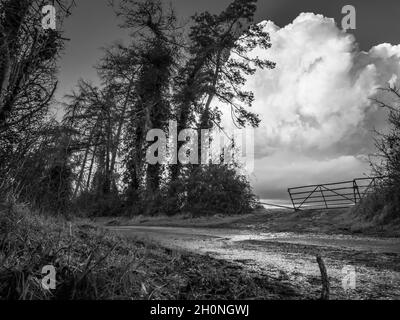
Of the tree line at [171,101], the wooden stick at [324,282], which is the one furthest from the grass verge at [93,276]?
the tree line at [171,101]

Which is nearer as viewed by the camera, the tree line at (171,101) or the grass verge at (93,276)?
the grass verge at (93,276)

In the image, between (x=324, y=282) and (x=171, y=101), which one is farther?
(x=171, y=101)

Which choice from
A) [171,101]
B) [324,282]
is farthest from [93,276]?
[171,101]

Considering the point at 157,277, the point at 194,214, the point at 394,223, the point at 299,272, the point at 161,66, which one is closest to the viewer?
the point at 157,277

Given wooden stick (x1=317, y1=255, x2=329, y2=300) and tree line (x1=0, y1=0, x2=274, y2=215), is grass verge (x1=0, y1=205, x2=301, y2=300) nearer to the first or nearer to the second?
wooden stick (x1=317, y1=255, x2=329, y2=300)

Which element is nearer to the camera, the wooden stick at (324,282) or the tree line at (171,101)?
the wooden stick at (324,282)

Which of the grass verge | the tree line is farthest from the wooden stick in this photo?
the tree line

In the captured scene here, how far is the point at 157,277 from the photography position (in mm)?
3584

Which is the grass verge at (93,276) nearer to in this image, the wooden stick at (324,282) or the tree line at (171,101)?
the wooden stick at (324,282)

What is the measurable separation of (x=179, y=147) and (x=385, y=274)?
24.4m

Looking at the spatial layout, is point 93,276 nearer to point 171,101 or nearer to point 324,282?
point 324,282

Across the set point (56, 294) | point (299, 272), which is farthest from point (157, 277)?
point (299, 272)

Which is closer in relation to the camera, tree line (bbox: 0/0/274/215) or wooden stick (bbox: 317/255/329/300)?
wooden stick (bbox: 317/255/329/300)
